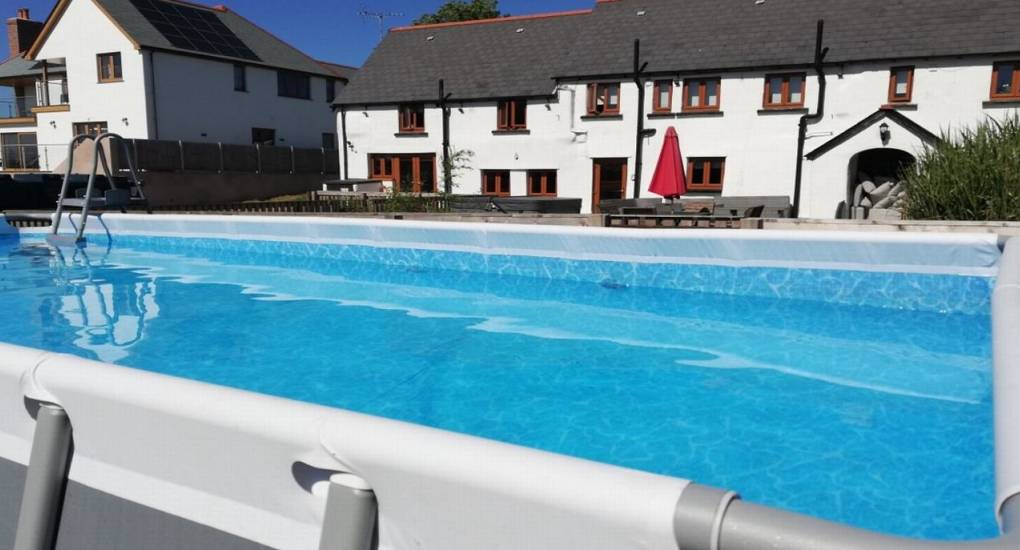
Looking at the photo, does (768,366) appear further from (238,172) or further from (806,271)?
(238,172)

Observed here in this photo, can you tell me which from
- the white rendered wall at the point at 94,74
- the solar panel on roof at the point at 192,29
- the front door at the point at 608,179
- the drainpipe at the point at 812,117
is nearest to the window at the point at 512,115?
the front door at the point at 608,179

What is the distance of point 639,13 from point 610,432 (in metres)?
22.3

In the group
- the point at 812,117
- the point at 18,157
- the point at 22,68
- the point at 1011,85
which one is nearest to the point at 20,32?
the point at 22,68

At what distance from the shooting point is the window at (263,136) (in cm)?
3381

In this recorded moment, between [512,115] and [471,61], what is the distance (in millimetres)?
3450

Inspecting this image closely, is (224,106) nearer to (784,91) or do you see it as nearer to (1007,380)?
(784,91)

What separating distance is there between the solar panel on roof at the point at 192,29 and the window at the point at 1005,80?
29.0 meters

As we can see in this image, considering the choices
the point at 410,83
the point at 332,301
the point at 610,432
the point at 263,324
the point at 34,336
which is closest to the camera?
the point at 610,432

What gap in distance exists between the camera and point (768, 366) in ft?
19.3

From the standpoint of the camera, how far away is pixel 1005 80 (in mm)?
18281

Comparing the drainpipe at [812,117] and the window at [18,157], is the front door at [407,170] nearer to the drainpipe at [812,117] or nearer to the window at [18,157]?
the drainpipe at [812,117]

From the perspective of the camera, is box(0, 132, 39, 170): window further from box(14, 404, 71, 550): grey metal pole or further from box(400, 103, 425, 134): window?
box(14, 404, 71, 550): grey metal pole

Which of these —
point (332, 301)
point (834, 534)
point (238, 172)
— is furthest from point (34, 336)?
point (238, 172)

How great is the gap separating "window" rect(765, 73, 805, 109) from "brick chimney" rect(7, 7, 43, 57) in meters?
39.9
